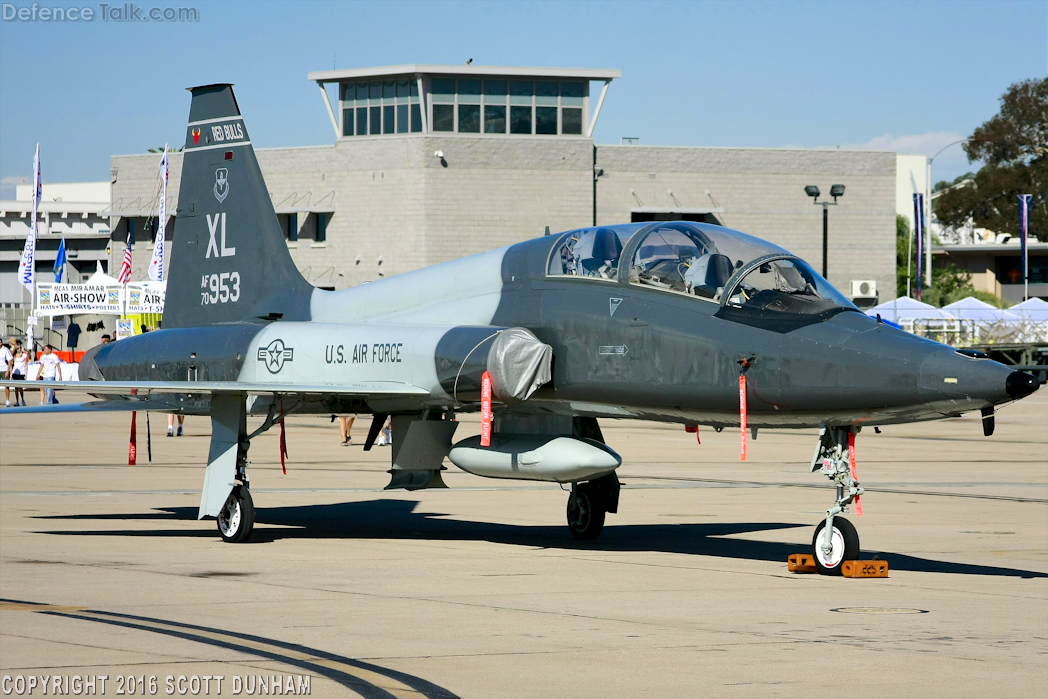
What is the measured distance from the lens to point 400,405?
14406 millimetres

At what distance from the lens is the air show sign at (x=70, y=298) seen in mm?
45125

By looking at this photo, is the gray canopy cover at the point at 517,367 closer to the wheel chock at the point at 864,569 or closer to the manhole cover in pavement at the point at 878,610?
the wheel chock at the point at 864,569

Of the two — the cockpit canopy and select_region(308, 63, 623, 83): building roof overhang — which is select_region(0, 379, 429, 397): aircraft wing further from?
select_region(308, 63, 623, 83): building roof overhang

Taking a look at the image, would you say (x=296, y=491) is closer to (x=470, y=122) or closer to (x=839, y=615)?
(x=839, y=615)

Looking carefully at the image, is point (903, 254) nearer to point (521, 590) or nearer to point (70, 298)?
point (70, 298)

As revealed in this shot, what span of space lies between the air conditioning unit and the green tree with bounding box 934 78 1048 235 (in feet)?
99.4

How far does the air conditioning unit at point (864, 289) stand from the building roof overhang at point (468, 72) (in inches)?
726

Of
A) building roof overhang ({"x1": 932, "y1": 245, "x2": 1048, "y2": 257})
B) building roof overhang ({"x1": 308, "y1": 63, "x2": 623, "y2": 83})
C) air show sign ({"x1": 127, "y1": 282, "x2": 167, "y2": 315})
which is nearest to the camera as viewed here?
air show sign ({"x1": 127, "y1": 282, "x2": 167, "y2": 315})

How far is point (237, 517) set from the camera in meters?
14.0

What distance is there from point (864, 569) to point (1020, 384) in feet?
7.35

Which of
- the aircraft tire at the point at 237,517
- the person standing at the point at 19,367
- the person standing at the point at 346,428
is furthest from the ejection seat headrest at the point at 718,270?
the person standing at the point at 19,367

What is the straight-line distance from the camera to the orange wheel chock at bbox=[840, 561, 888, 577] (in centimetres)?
1116

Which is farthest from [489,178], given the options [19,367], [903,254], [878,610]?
[878,610]

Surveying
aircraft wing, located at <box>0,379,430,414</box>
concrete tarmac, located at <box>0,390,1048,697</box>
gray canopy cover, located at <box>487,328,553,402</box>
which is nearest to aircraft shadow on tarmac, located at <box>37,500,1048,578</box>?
concrete tarmac, located at <box>0,390,1048,697</box>
